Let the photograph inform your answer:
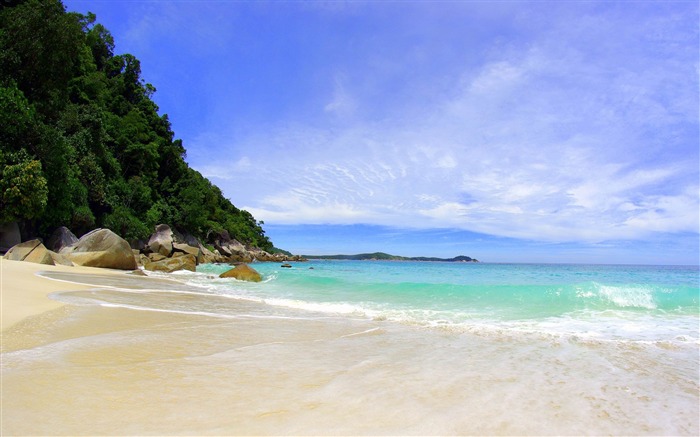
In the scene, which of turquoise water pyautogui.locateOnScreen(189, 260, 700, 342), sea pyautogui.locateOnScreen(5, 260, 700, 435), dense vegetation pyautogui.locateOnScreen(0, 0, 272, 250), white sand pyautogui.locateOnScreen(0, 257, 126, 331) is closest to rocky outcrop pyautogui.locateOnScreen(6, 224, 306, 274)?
dense vegetation pyautogui.locateOnScreen(0, 0, 272, 250)

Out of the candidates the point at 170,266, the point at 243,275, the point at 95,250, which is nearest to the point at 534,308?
the point at 243,275

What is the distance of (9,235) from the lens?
18.1 metres

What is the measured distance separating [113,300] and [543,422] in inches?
319

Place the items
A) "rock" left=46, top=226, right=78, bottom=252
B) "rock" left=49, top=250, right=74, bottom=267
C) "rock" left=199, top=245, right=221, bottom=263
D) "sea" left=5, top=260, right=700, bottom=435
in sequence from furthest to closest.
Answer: "rock" left=199, top=245, right=221, bottom=263, "rock" left=46, top=226, right=78, bottom=252, "rock" left=49, top=250, right=74, bottom=267, "sea" left=5, top=260, right=700, bottom=435

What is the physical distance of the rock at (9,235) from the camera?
17.8 metres

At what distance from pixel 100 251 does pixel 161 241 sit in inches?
628

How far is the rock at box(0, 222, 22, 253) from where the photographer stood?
17812 mm

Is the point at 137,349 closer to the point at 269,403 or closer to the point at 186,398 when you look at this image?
the point at 186,398

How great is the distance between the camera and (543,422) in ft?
8.52

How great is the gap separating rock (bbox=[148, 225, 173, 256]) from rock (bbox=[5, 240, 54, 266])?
1965 cm

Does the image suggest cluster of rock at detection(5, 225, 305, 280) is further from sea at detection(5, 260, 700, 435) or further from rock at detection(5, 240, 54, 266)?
sea at detection(5, 260, 700, 435)

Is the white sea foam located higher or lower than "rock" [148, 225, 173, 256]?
lower

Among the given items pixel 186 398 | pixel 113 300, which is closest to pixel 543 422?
pixel 186 398

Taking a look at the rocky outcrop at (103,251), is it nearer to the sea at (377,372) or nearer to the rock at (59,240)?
the rock at (59,240)
